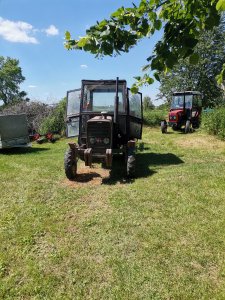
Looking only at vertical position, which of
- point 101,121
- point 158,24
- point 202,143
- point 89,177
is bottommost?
point 89,177

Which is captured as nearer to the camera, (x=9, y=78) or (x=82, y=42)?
(x=82, y=42)

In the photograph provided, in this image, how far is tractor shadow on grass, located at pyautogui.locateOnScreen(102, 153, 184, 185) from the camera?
26.6 ft

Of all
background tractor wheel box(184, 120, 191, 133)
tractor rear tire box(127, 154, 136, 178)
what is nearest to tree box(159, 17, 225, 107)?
background tractor wheel box(184, 120, 191, 133)

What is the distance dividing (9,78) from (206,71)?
3965cm

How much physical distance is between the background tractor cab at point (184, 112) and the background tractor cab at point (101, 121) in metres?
7.78

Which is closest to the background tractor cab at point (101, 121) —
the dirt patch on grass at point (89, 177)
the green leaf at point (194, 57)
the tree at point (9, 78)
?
the dirt patch on grass at point (89, 177)

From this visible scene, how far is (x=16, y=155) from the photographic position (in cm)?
1280

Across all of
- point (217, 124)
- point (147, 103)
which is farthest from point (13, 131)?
point (147, 103)

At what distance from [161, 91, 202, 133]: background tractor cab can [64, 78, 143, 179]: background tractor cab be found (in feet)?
25.5

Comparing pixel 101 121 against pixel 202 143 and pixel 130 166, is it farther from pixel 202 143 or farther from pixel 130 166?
pixel 202 143

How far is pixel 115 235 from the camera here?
5.14 metres

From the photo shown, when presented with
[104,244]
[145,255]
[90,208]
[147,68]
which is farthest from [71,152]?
[147,68]

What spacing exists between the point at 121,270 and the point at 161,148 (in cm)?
865

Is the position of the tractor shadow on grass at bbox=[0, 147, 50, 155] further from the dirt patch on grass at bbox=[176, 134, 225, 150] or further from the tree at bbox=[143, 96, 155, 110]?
the tree at bbox=[143, 96, 155, 110]
